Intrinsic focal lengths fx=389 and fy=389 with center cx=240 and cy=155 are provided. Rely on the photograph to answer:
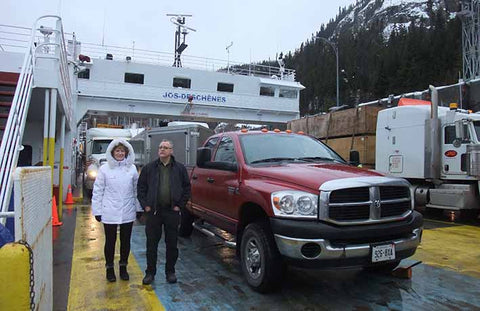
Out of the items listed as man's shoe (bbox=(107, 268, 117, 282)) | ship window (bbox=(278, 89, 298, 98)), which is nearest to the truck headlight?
man's shoe (bbox=(107, 268, 117, 282))

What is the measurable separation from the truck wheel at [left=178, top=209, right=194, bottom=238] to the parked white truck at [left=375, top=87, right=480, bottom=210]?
20.9 ft

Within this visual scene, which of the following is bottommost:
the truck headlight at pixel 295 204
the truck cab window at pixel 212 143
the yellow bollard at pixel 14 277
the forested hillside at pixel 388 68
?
the yellow bollard at pixel 14 277

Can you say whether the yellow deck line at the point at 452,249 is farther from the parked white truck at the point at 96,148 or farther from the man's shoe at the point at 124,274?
the parked white truck at the point at 96,148

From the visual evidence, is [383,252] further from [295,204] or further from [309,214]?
[295,204]

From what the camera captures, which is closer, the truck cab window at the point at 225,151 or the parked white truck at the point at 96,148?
the truck cab window at the point at 225,151

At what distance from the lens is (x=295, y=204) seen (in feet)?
12.9

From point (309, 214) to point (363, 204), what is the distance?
58 centimetres

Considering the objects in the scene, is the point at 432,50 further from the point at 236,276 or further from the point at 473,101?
the point at 236,276

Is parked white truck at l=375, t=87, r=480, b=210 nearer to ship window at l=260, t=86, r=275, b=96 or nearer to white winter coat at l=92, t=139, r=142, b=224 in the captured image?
white winter coat at l=92, t=139, r=142, b=224

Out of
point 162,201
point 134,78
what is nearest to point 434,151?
point 162,201

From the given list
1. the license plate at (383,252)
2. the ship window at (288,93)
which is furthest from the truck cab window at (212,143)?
the ship window at (288,93)

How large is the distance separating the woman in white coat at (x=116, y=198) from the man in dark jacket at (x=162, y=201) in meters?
0.21

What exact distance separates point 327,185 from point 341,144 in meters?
9.23

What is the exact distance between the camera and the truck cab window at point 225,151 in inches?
213
